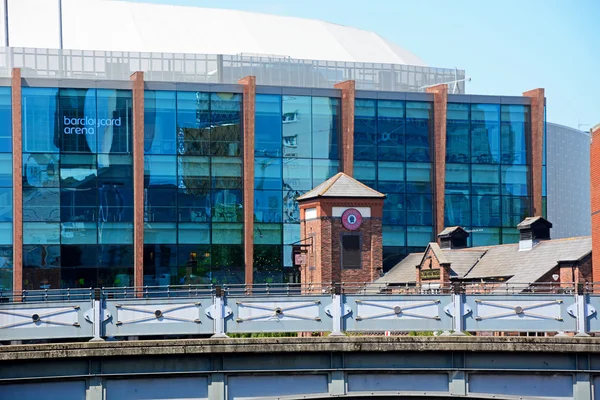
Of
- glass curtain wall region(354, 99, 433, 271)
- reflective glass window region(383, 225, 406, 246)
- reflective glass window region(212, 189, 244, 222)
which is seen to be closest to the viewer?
reflective glass window region(212, 189, 244, 222)

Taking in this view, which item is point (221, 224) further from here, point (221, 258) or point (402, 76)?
point (402, 76)

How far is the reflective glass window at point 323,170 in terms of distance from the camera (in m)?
73.0

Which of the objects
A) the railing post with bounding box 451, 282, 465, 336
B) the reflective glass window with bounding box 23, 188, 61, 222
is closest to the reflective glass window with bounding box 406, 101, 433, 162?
the reflective glass window with bounding box 23, 188, 61, 222

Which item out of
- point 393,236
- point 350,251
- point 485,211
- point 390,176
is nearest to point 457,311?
point 350,251

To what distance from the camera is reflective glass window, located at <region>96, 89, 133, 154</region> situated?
2761 inches

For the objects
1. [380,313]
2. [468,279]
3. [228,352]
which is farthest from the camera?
[468,279]

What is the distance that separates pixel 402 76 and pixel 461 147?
390 inches

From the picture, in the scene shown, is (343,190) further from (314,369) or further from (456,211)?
(314,369)

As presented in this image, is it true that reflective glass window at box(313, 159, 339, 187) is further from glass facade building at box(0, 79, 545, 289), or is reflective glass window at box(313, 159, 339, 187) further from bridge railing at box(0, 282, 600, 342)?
bridge railing at box(0, 282, 600, 342)

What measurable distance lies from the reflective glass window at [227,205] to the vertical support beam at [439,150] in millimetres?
12853

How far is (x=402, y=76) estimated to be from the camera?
8312cm

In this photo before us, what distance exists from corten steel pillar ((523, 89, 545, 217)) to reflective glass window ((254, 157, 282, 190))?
17.2 metres

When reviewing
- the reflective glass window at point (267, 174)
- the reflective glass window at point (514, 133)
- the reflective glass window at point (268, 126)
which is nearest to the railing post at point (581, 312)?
the reflective glass window at point (267, 174)

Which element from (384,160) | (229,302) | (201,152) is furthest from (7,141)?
(229,302)
